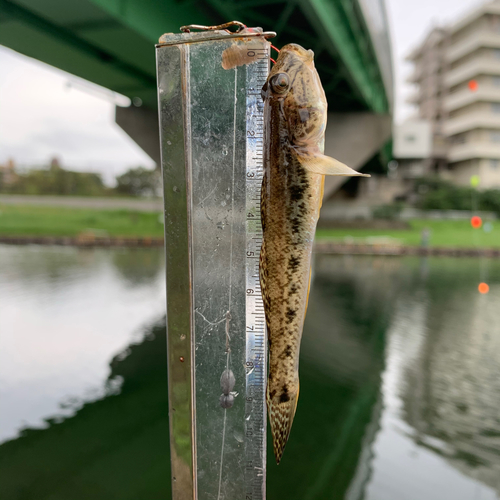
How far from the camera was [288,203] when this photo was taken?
160 cm

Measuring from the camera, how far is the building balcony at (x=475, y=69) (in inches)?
2206

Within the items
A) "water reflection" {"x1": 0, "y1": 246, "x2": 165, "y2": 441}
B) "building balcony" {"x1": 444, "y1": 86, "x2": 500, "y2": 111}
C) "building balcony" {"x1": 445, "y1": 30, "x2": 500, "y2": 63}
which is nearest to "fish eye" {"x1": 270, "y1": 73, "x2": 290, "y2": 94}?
"water reflection" {"x1": 0, "y1": 246, "x2": 165, "y2": 441}

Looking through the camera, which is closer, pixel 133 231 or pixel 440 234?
pixel 133 231

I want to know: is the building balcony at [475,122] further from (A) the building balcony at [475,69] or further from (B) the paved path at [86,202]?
(B) the paved path at [86,202]

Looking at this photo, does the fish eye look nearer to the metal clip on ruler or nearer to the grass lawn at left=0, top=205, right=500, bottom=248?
the metal clip on ruler

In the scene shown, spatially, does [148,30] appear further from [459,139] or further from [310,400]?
[459,139]

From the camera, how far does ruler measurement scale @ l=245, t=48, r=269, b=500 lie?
175 cm

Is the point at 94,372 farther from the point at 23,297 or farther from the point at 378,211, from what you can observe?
the point at 378,211

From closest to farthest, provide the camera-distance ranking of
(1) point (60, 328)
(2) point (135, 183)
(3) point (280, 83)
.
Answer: (3) point (280, 83) < (1) point (60, 328) < (2) point (135, 183)

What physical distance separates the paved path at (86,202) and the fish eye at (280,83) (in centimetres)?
4237

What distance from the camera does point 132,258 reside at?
81.1 feet

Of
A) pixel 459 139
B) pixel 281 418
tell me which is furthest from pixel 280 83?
pixel 459 139

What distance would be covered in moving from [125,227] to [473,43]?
171 ft

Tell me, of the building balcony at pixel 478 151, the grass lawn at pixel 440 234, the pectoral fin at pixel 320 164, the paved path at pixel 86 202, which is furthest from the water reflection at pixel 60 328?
the building balcony at pixel 478 151
